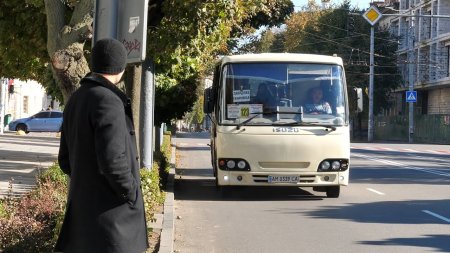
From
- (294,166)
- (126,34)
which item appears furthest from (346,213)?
(126,34)

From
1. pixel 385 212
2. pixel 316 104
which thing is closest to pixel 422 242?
pixel 385 212

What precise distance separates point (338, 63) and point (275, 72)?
4.15 feet

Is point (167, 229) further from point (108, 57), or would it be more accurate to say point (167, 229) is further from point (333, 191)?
point (333, 191)

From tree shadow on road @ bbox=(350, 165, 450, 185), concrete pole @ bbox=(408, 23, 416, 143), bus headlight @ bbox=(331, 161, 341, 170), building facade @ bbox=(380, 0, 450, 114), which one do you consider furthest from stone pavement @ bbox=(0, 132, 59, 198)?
building facade @ bbox=(380, 0, 450, 114)

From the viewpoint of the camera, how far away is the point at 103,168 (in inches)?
159

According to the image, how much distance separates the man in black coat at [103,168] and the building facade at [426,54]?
51.0 meters

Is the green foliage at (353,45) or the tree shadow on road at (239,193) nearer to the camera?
the tree shadow on road at (239,193)

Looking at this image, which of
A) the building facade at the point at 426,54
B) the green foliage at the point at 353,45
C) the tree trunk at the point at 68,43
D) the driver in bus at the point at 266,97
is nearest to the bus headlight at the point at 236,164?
the driver in bus at the point at 266,97

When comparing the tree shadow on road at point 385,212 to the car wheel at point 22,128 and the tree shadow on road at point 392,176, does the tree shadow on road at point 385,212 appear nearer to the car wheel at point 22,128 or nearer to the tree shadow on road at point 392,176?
the tree shadow on road at point 392,176

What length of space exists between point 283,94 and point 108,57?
9427 mm

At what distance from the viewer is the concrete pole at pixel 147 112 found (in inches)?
508

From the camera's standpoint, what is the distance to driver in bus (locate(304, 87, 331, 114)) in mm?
13461

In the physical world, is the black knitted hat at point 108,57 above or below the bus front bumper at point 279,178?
above

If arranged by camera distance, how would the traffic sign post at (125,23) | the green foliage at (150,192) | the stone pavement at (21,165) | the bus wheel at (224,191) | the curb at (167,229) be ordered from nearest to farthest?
the traffic sign post at (125,23), the curb at (167,229), the green foliage at (150,192), the stone pavement at (21,165), the bus wheel at (224,191)
